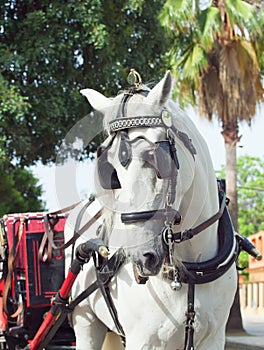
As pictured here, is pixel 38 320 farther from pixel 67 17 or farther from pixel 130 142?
pixel 67 17

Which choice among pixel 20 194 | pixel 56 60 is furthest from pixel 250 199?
pixel 56 60

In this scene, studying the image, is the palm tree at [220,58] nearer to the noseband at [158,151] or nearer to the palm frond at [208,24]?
the palm frond at [208,24]

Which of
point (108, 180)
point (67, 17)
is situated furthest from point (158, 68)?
point (108, 180)

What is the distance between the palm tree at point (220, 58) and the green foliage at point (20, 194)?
7786mm

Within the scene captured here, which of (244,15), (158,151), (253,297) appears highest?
(244,15)

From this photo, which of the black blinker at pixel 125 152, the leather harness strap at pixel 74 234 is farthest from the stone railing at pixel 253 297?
the black blinker at pixel 125 152

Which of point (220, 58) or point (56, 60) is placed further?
point (220, 58)

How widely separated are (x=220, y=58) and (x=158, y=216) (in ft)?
51.2

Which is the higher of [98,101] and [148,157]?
[98,101]

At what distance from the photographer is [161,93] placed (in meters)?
4.46

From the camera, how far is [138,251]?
4.16 meters

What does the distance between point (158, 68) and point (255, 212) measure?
44.1m

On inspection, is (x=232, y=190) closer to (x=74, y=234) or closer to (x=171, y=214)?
(x=74, y=234)

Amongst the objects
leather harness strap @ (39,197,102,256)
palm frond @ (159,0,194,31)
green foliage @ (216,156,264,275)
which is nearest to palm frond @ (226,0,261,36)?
palm frond @ (159,0,194,31)
